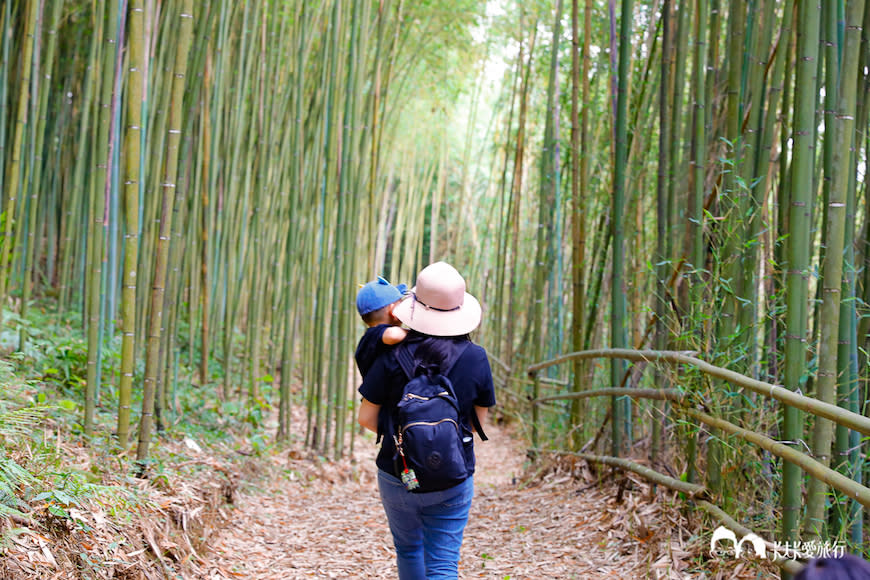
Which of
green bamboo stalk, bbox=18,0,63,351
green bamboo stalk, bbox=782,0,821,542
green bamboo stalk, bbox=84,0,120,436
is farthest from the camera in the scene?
green bamboo stalk, bbox=18,0,63,351

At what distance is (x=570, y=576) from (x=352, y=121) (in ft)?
7.24

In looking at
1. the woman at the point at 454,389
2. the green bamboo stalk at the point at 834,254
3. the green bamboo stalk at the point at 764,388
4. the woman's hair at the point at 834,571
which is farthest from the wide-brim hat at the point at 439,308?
the woman's hair at the point at 834,571

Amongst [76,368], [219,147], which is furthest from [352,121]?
[76,368]

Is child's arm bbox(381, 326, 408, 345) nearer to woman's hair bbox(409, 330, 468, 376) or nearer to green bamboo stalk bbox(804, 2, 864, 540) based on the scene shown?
woman's hair bbox(409, 330, 468, 376)

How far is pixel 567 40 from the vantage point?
15.0 feet

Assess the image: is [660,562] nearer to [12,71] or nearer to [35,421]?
[35,421]

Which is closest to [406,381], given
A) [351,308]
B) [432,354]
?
[432,354]

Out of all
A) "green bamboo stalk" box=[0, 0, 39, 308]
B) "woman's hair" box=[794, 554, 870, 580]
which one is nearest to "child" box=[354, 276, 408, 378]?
"woman's hair" box=[794, 554, 870, 580]

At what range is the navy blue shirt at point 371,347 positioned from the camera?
1453 millimetres

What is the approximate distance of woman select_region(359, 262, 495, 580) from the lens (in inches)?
55.6

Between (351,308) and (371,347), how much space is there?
2187mm

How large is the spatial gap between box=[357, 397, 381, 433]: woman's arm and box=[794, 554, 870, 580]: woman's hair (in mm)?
998

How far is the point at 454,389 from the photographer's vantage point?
141 cm

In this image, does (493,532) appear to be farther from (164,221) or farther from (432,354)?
(164,221)
